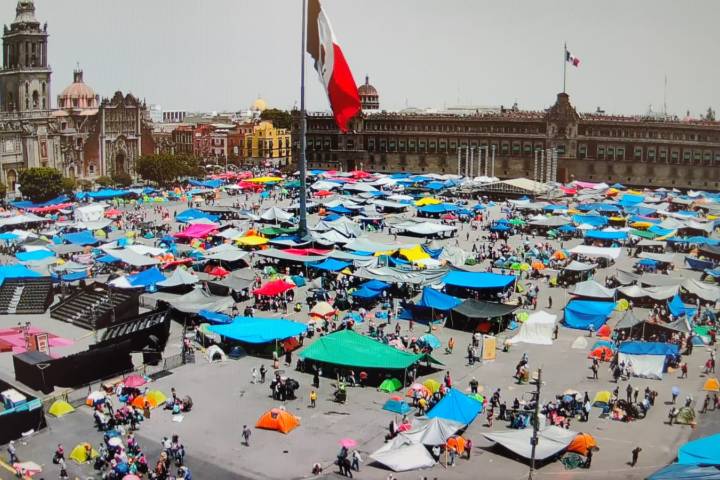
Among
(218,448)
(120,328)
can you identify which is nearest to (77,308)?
(120,328)

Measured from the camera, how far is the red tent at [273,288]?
3581 centimetres

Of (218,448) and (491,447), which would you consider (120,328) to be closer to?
(218,448)

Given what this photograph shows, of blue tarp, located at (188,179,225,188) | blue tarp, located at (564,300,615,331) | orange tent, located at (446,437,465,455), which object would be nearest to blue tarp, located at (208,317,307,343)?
orange tent, located at (446,437,465,455)

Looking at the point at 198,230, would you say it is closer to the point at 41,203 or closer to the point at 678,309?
the point at 41,203

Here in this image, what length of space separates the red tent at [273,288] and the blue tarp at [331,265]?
4.24 m

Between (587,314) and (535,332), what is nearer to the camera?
(535,332)

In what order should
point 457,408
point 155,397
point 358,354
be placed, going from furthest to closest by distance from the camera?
Answer: point 358,354, point 155,397, point 457,408

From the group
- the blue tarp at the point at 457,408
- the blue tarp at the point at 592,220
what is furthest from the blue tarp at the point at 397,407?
the blue tarp at the point at 592,220

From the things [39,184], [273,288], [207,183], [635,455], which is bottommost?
[635,455]

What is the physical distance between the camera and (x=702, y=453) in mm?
18875

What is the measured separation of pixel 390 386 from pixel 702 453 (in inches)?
397

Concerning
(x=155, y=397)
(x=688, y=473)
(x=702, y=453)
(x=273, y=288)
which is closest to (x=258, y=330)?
(x=155, y=397)

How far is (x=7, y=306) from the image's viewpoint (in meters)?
35.6

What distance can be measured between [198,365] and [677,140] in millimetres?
71972
